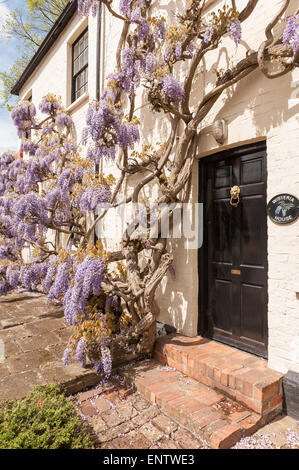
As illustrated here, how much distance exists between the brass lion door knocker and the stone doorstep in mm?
1685

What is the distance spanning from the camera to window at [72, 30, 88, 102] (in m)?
7.22

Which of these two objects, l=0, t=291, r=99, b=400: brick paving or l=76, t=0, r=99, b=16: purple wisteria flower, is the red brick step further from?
l=76, t=0, r=99, b=16: purple wisteria flower

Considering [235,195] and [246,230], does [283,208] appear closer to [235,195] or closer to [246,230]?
[246,230]

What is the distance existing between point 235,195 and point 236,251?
0.65 meters

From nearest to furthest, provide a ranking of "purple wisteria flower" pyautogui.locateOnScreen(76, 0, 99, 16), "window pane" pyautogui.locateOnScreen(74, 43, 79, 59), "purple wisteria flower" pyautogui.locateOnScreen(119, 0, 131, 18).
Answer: "purple wisteria flower" pyautogui.locateOnScreen(119, 0, 131, 18) < "purple wisteria flower" pyautogui.locateOnScreen(76, 0, 99, 16) < "window pane" pyautogui.locateOnScreen(74, 43, 79, 59)

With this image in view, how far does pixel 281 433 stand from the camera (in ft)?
7.63

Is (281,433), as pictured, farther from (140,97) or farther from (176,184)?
(140,97)

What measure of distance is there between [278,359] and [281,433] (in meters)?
0.59

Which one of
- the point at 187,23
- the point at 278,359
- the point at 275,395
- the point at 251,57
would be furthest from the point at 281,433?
the point at 187,23

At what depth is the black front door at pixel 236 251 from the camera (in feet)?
10.1

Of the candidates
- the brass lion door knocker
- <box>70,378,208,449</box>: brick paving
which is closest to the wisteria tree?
<box>70,378,208,449</box>: brick paving

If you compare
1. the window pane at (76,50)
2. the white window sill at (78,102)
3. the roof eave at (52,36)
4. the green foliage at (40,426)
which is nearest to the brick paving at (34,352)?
the green foliage at (40,426)

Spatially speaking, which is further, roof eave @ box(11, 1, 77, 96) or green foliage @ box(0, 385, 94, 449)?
roof eave @ box(11, 1, 77, 96)

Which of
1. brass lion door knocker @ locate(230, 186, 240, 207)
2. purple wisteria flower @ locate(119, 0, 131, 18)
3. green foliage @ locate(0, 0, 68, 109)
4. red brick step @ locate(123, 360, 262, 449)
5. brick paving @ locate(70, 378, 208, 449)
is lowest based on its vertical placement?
brick paving @ locate(70, 378, 208, 449)
